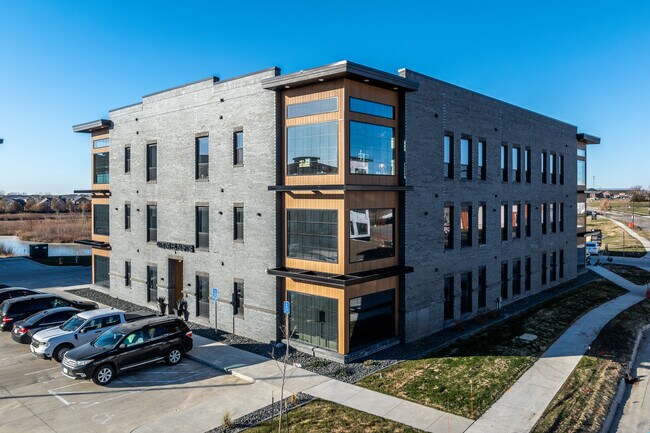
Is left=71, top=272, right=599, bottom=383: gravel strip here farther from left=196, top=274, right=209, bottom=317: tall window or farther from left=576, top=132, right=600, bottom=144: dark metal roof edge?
left=576, top=132, right=600, bottom=144: dark metal roof edge

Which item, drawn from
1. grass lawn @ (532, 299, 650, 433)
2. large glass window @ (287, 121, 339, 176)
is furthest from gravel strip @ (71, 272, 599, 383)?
large glass window @ (287, 121, 339, 176)

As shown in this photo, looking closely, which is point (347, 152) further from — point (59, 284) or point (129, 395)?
point (59, 284)

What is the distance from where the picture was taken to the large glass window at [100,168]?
1235 inches

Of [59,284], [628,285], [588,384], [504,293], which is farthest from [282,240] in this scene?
[628,285]

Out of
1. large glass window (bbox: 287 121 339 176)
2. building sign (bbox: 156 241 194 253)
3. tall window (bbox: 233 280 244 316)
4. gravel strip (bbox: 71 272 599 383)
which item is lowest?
gravel strip (bbox: 71 272 599 383)

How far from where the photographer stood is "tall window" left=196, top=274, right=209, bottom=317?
2361cm

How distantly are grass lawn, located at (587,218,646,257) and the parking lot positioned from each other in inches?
2208

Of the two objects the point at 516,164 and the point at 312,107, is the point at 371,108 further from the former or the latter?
the point at 516,164

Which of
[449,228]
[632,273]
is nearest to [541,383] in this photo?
[449,228]

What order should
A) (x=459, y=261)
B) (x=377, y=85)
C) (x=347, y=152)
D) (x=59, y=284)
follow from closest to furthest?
(x=347, y=152)
(x=377, y=85)
(x=459, y=261)
(x=59, y=284)

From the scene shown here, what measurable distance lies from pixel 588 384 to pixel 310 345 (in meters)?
10.3

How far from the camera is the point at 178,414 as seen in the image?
1353 cm

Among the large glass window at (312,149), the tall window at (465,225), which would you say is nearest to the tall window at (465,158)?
the tall window at (465,225)

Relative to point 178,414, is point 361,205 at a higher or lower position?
higher
